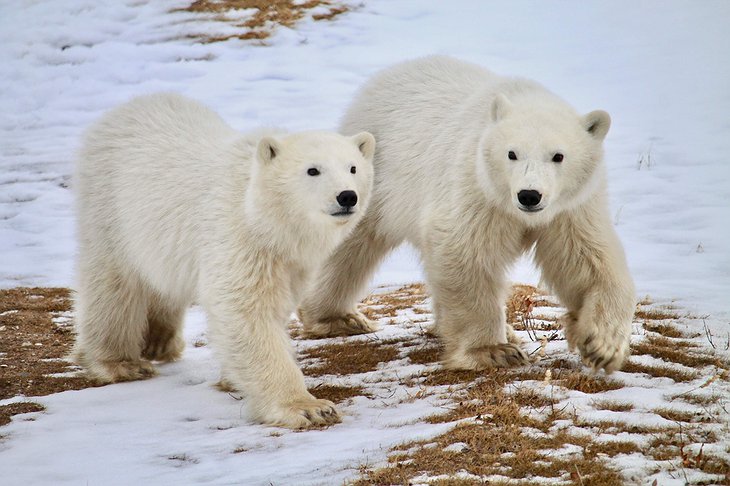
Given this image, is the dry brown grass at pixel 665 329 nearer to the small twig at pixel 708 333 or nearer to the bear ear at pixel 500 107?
the small twig at pixel 708 333

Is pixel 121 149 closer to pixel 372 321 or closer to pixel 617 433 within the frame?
pixel 372 321

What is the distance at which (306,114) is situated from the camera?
57.5 ft

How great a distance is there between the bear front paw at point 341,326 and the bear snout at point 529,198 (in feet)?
9.95

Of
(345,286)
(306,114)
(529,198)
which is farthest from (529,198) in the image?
(306,114)

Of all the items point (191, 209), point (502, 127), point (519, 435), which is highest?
point (502, 127)

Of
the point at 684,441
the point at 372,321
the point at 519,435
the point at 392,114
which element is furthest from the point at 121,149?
the point at 684,441

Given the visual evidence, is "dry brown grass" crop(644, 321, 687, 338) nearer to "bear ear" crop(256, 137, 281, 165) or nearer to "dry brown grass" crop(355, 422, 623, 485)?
"dry brown grass" crop(355, 422, 623, 485)

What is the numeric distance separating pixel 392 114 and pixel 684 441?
424 centimetres

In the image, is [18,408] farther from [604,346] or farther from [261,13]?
[261,13]

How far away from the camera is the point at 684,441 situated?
493cm

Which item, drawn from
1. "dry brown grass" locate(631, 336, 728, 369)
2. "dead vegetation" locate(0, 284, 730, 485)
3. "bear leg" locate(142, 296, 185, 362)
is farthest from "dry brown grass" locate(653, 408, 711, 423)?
"bear leg" locate(142, 296, 185, 362)

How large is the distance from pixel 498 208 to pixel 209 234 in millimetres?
2070

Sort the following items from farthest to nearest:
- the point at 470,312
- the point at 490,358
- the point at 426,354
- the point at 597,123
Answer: the point at 426,354 < the point at 470,312 < the point at 490,358 < the point at 597,123

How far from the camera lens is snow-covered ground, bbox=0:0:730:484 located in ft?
18.5
